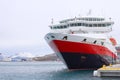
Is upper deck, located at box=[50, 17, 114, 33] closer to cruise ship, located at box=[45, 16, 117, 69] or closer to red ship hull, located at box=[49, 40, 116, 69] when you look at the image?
cruise ship, located at box=[45, 16, 117, 69]

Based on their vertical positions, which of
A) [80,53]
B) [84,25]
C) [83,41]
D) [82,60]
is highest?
[84,25]

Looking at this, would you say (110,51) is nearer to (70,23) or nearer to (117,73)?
(70,23)

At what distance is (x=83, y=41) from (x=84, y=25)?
166 inches

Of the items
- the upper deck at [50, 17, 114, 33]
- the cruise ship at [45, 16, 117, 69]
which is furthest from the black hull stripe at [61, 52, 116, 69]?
the upper deck at [50, 17, 114, 33]

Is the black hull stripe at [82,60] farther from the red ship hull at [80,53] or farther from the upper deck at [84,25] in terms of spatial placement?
the upper deck at [84,25]

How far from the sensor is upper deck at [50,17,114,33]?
193 feet

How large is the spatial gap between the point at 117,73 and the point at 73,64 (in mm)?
13964

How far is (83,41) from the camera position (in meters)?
55.9

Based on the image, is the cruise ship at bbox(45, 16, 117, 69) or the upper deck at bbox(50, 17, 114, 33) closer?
the cruise ship at bbox(45, 16, 117, 69)

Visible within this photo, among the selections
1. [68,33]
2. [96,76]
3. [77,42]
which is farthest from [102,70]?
[68,33]

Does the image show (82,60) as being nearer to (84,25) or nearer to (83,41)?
(83,41)

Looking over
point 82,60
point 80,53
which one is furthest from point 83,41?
point 82,60

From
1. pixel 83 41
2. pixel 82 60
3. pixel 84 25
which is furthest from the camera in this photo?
pixel 84 25

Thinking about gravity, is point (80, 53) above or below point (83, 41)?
below
